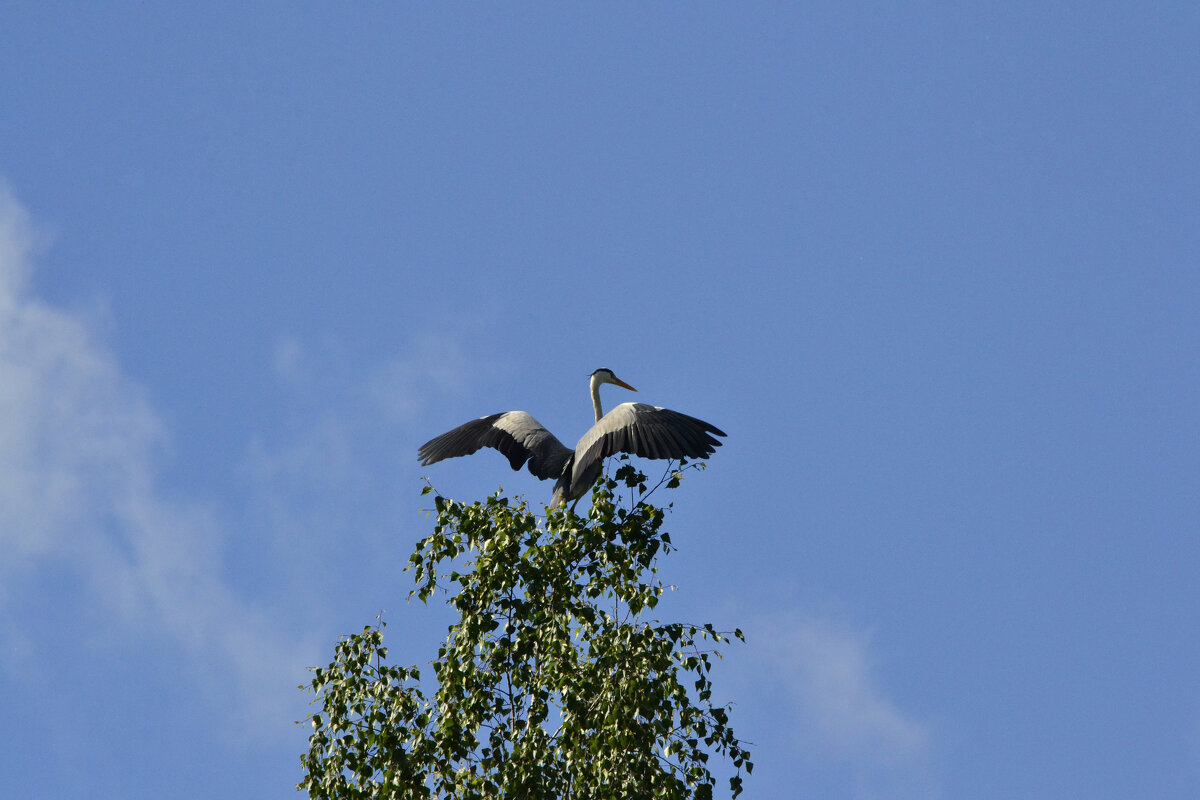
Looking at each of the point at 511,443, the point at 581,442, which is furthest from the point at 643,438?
the point at 511,443

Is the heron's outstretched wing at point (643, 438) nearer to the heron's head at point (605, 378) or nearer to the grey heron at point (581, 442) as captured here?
the grey heron at point (581, 442)

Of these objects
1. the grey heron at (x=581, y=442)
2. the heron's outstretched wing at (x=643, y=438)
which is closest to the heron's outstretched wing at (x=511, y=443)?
the grey heron at (x=581, y=442)

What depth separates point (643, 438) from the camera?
33.0ft

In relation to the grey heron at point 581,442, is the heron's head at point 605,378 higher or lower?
higher

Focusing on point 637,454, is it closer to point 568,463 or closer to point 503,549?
point 568,463

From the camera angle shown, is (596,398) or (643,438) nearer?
(643,438)

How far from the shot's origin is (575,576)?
7867 millimetres

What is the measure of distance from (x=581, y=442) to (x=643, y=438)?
0.77 m

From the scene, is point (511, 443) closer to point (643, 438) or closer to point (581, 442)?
point (581, 442)

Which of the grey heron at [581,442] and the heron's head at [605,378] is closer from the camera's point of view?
the grey heron at [581,442]

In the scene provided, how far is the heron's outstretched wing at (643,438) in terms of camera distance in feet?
32.8

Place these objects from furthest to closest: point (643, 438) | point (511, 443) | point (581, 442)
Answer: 1. point (511, 443)
2. point (581, 442)
3. point (643, 438)

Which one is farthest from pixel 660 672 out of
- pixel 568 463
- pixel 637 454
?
pixel 568 463

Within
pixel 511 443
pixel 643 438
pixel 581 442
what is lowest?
pixel 643 438
